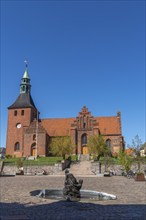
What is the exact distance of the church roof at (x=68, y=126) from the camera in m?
66.1

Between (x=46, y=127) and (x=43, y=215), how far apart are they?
2459 inches

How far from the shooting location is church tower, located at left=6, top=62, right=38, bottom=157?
6650 cm

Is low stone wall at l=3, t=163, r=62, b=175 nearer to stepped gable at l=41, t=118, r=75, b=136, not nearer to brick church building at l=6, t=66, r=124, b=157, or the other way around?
brick church building at l=6, t=66, r=124, b=157

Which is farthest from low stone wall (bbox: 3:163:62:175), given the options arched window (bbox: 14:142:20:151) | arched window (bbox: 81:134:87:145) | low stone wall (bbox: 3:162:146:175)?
arched window (bbox: 81:134:87:145)

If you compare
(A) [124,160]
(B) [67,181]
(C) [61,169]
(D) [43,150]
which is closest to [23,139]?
(D) [43,150]

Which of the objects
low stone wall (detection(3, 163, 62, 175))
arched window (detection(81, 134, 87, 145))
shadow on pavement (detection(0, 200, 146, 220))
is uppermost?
arched window (detection(81, 134, 87, 145))

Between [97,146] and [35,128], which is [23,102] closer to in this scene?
[35,128]

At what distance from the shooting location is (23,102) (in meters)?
68.9

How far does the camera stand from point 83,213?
8.77 m

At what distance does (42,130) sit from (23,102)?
10127 mm

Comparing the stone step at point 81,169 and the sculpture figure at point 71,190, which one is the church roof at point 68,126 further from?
the sculpture figure at point 71,190

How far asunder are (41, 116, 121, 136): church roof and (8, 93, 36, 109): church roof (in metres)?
7.40

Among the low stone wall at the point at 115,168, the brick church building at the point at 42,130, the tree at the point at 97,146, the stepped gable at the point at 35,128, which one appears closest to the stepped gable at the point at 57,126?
the brick church building at the point at 42,130

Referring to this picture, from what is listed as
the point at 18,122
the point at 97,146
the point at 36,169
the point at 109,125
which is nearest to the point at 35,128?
the point at 18,122
